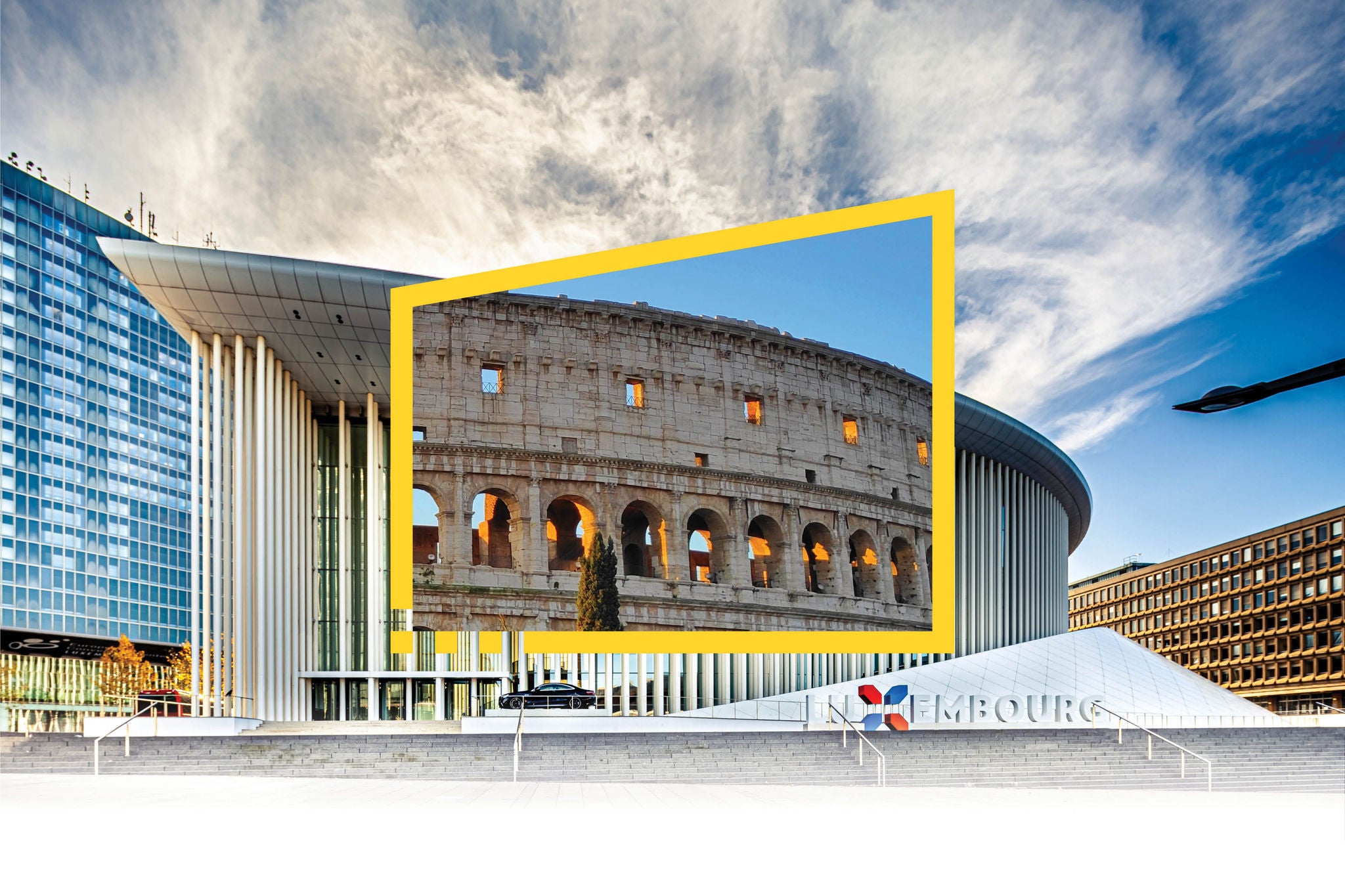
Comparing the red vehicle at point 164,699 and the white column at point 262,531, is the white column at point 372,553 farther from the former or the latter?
the red vehicle at point 164,699

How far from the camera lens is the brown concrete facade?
81.9m

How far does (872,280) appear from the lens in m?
21.4

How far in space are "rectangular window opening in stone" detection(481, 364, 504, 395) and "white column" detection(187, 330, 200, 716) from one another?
26.4 ft

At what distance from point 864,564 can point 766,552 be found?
202cm

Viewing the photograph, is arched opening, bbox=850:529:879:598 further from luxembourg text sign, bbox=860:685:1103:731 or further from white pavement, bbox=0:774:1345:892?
white pavement, bbox=0:774:1345:892

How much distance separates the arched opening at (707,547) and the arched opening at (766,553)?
1.79 feet

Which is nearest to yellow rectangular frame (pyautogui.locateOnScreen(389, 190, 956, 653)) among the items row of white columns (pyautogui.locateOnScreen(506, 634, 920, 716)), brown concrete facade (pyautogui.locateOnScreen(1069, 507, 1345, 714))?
row of white columns (pyautogui.locateOnScreen(506, 634, 920, 716))

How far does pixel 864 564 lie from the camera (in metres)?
22.9

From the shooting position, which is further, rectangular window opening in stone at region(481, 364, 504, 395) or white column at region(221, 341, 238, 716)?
white column at region(221, 341, 238, 716)

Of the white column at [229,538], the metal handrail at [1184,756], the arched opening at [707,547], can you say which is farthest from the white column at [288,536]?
the metal handrail at [1184,756]

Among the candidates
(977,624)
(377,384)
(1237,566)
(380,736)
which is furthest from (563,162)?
(1237,566)

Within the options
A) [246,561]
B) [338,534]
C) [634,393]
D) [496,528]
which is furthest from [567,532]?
[338,534]

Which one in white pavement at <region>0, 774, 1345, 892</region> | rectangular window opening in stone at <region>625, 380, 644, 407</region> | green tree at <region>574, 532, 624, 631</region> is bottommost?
white pavement at <region>0, 774, 1345, 892</region>

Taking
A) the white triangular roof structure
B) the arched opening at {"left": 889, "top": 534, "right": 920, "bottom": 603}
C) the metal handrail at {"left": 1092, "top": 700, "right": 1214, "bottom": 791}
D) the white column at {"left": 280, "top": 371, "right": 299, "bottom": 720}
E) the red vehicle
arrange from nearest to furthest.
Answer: the metal handrail at {"left": 1092, "top": 700, "right": 1214, "bottom": 791}
the arched opening at {"left": 889, "top": 534, "right": 920, "bottom": 603}
the red vehicle
the white column at {"left": 280, "top": 371, "right": 299, "bottom": 720}
the white triangular roof structure
